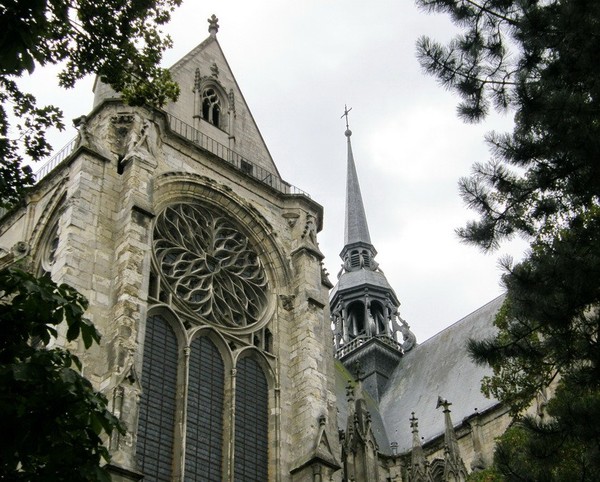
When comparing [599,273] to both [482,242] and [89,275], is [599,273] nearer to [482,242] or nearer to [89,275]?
[482,242]

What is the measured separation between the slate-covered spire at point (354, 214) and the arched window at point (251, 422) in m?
22.5

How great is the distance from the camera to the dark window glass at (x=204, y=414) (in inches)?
759

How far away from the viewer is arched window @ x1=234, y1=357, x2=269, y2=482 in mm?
20141

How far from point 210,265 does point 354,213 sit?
2319 cm

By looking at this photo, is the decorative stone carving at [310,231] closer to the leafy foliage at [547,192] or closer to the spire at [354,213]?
the leafy foliage at [547,192]

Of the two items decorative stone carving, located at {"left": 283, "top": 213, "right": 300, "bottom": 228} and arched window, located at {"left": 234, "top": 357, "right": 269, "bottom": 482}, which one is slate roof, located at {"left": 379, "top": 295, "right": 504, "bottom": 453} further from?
Result: arched window, located at {"left": 234, "top": 357, "right": 269, "bottom": 482}

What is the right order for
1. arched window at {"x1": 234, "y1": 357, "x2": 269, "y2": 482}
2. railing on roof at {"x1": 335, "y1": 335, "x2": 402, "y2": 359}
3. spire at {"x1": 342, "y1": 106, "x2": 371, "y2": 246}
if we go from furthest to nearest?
spire at {"x1": 342, "y1": 106, "x2": 371, "y2": 246} < railing on roof at {"x1": 335, "y1": 335, "x2": 402, "y2": 359} < arched window at {"x1": 234, "y1": 357, "x2": 269, "y2": 482}

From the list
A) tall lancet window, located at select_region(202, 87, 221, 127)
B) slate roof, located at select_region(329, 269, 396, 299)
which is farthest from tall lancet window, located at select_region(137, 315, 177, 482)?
slate roof, located at select_region(329, 269, 396, 299)

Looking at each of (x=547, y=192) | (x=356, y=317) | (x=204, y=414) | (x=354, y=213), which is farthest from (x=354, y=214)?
(x=547, y=192)

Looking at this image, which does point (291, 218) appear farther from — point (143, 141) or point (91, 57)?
point (91, 57)

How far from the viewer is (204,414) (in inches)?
794

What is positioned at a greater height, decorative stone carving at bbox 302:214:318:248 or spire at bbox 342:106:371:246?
spire at bbox 342:106:371:246

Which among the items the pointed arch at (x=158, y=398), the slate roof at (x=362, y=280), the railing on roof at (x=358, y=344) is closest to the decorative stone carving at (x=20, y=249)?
the pointed arch at (x=158, y=398)

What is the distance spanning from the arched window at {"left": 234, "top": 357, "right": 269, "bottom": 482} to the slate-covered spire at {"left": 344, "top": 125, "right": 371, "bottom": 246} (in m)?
22.5
